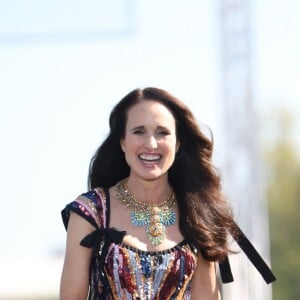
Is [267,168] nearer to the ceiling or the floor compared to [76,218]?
nearer to the ceiling

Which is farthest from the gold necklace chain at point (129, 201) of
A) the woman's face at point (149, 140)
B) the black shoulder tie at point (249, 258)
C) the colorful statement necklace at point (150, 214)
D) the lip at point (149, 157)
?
the black shoulder tie at point (249, 258)

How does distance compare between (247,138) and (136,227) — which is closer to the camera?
(136,227)

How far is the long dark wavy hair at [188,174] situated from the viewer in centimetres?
500

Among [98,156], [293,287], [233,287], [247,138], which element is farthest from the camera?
[293,287]

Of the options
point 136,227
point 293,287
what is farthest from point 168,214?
point 293,287

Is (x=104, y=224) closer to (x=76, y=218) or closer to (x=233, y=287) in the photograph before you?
(x=76, y=218)

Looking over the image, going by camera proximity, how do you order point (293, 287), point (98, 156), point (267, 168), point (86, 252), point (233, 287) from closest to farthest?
point (86, 252) < point (98, 156) < point (233, 287) < point (293, 287) < point (267, 168)

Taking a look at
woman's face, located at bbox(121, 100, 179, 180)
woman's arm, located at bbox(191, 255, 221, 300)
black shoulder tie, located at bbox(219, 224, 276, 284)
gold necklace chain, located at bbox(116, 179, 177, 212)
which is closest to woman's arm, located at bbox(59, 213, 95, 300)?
gold necklace chain, located at bbox(116, 179, 177, 212)

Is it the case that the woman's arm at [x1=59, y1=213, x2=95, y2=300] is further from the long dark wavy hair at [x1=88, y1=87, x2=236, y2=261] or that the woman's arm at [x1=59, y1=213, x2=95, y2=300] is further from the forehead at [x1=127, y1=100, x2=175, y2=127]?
the forehead at [x1=127, y1=100, x2=175, y2=127]

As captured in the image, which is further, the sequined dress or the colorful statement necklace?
the colorful statement necklace

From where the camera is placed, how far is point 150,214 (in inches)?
198

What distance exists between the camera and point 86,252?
4.83 meters

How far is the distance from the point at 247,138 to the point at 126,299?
43.9 ft

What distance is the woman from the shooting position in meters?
4.84
